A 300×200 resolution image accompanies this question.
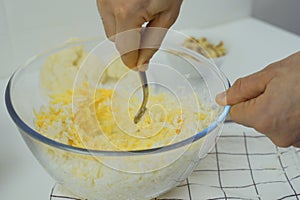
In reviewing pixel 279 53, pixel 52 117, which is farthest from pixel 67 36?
pixel 279 53

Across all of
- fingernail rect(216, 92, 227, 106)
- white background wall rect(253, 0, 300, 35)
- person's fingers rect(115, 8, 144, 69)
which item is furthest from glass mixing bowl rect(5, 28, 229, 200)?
white background wall rect(253, 0, 300, 35)

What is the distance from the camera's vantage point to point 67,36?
1.09 metres

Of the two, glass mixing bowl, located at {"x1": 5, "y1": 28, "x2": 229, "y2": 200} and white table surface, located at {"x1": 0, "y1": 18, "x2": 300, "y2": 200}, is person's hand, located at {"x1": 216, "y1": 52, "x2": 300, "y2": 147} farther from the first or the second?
white table surface, located at {"x1": 0, "y1": 18, "x2": 300, "y2": 200}

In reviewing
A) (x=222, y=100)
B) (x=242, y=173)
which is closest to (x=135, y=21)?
(x=222, y=100)

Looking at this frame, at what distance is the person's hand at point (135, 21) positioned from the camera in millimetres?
607

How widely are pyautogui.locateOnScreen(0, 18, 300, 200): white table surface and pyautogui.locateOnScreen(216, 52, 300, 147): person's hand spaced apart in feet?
0.78

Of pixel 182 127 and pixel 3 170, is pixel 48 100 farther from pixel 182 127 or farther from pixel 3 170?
pixel 182 127

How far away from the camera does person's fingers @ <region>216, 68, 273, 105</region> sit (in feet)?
1.94

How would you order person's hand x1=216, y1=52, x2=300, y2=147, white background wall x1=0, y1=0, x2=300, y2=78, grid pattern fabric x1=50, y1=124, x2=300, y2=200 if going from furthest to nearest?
white background wall x1=0, y1=0, x2=300, y2=78 < grid pattern fabric x1=50, y1=124, x2=300, y2=200 < person's hand x1=216, y1=52, x2=300, y2=147

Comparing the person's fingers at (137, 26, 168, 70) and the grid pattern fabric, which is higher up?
the person's fingers at (137, 26, 168, 70)

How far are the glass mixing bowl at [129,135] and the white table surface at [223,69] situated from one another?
0.32 feet

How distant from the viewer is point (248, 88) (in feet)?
1.97

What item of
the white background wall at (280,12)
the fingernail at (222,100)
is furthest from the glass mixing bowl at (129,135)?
the white background wall at (280,12)

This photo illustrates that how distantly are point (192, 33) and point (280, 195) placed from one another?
1.88ft
